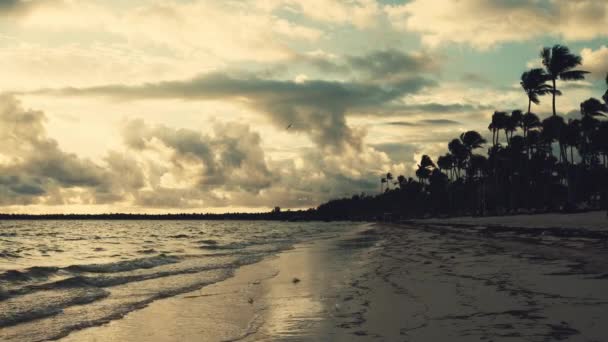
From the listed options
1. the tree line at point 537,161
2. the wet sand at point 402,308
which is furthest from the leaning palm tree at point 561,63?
the wet sand at point 402,308

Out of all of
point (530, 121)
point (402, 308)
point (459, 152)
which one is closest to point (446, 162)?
point (459, 152)

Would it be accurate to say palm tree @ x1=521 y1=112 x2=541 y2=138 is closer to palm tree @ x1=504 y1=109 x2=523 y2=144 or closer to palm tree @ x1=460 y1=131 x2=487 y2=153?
palm tree @ x1=504 y1=109 x2=523 y2=144

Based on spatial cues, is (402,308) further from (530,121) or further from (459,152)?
(459,152)

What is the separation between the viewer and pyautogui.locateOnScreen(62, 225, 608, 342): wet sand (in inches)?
295

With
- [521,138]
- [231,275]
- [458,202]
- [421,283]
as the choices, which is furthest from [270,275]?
[458,202]

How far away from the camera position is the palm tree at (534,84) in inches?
2985

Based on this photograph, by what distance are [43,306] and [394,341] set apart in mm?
9353

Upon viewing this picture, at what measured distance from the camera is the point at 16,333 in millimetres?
9414

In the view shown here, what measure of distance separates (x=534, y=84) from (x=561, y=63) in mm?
10609

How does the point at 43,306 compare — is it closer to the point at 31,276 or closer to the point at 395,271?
the point at 31,276

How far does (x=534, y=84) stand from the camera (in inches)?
→ 3029

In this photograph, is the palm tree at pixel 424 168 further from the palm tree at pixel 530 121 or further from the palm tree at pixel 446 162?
the palm tree at pixel 530 121

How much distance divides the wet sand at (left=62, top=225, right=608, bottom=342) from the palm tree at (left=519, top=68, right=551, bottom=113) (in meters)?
66.5

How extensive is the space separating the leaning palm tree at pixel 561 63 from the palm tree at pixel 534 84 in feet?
20.1
